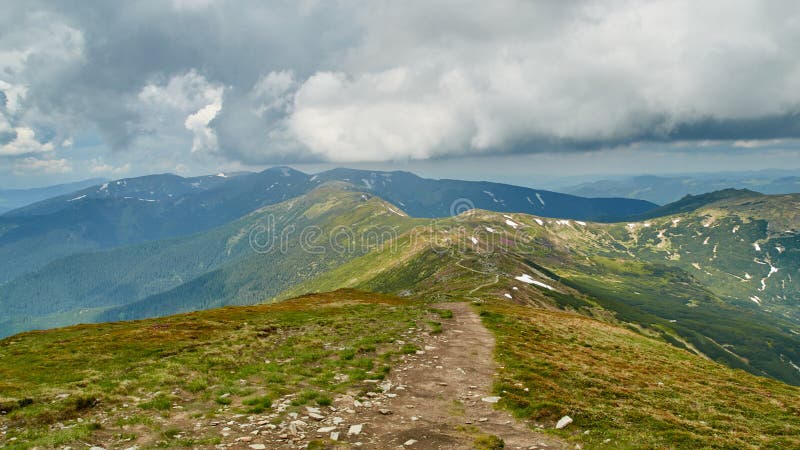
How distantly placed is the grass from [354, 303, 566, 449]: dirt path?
127 centimetres

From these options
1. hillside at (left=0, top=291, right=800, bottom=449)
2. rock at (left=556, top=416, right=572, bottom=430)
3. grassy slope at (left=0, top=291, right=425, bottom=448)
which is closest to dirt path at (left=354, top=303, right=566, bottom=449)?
hillside at (left=0, top=291, right=800, bottom=449)

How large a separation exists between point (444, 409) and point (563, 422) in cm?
592

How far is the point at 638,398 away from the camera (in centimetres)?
2519

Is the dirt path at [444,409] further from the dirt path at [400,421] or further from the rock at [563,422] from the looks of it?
the rock at [563,422]

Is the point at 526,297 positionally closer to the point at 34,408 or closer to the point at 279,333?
the point at 279,333

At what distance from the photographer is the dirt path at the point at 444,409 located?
17.6 meters

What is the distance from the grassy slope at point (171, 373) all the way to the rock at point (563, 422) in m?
11.2

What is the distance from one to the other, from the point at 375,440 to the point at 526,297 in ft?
517

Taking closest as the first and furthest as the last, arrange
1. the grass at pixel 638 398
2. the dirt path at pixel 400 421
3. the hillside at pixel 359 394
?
1. the dirt path at pixel 400 421
2. the hillside at pixel 359 394
3. the grass at pixel 638 398

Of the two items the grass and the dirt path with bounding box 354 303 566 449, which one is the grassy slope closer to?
the dirt path with bounding box 354 303 566 449

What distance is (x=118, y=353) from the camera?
33000 mm

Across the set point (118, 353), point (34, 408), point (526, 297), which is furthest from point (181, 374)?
point (526, 297)

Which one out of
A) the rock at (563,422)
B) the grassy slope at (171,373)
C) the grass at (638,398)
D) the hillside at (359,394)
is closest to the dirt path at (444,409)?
the hillside at (359,394)

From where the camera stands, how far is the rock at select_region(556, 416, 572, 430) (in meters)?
19.4
